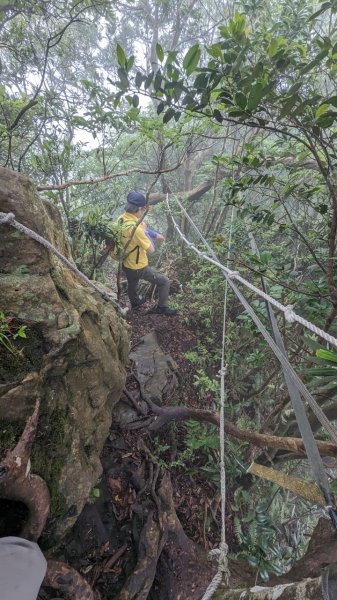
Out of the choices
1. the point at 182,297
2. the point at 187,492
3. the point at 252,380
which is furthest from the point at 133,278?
the point at 187,492

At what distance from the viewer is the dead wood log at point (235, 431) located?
7.19 ft

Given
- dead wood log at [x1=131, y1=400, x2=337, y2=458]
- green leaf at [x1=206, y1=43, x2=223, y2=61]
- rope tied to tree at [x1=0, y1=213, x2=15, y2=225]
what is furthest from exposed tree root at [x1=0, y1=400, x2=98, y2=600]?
green leaf at [x1=206, y1=43, x2=223, y2=61]

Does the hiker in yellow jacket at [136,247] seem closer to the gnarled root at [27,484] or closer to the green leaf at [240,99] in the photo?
the green leaf at [240,99]

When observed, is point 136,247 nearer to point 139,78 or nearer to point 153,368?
point 153,368

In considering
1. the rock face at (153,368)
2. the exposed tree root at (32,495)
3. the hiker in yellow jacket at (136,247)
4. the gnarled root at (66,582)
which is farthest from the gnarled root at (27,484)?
the hiker in yellow jacket at (136,247)

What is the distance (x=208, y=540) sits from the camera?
312 centimetres

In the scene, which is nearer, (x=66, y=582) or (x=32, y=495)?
(x=32, y=495)

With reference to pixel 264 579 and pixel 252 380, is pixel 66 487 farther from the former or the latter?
pixel 252 380

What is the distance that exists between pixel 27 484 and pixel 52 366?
0.61 metres

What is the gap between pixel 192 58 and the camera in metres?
1.66

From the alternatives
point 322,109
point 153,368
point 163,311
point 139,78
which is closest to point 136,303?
point 163,311

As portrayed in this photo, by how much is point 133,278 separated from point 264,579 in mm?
4010

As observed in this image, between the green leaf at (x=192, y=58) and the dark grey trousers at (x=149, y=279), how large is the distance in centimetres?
350

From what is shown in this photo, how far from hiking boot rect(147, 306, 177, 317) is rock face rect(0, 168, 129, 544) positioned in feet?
10.2
